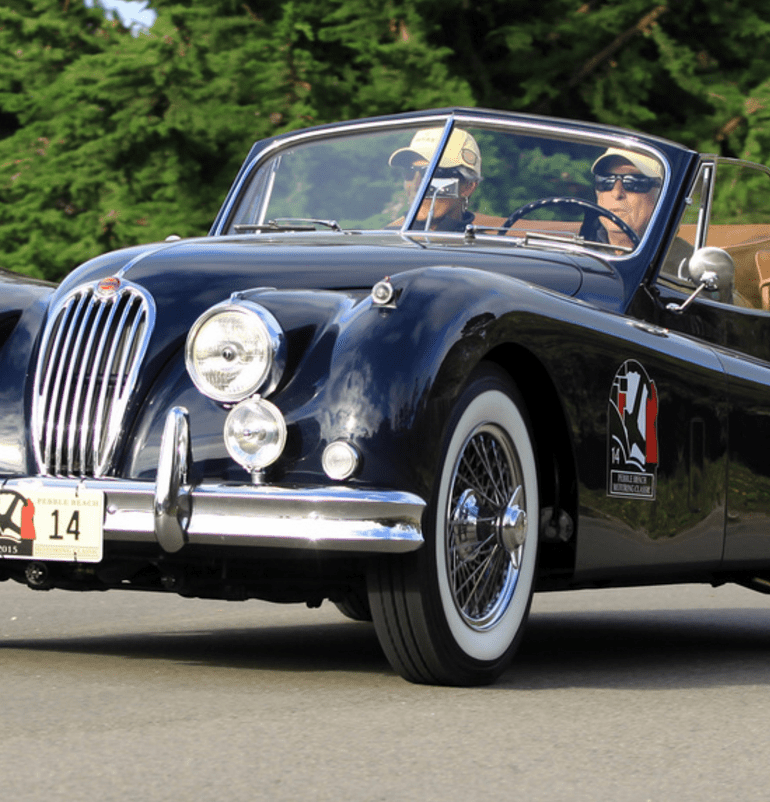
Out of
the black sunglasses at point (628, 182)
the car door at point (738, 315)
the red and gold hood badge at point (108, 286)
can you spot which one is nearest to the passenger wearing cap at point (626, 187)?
the black sunglasses at point (628, 182)

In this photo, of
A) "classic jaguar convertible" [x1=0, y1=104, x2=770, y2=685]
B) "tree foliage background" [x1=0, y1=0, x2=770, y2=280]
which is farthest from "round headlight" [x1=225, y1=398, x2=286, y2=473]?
"tree foliage background" [x1=0, y1=0, x2=770, y2=280]

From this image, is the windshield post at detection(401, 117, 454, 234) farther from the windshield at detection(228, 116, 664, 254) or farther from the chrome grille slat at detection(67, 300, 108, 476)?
the chrome grille slat at detection(67, 300, 108, 476)

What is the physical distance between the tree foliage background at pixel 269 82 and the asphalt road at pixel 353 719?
10987 mm

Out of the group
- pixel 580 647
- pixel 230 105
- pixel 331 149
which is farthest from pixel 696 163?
pixel 230 105

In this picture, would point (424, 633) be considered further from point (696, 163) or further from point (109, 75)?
point (109, 75)

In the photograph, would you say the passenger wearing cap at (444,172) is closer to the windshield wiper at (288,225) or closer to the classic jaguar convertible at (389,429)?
the classic jaguar convertible at (389,429)

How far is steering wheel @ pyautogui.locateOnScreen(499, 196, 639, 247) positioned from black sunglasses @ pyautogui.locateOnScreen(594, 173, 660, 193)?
9 centimetres

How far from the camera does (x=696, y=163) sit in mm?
6375

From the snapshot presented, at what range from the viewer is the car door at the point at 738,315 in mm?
5684

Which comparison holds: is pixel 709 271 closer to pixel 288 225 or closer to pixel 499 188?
pixel 499 188

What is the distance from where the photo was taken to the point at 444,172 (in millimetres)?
6195

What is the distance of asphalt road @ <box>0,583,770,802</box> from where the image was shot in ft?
11.0

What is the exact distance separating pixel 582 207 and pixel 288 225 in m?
1.14

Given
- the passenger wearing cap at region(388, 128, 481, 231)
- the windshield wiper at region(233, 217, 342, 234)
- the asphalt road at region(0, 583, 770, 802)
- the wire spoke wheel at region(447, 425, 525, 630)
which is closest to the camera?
the asphalt road at region(0, 583, 770, 802)
